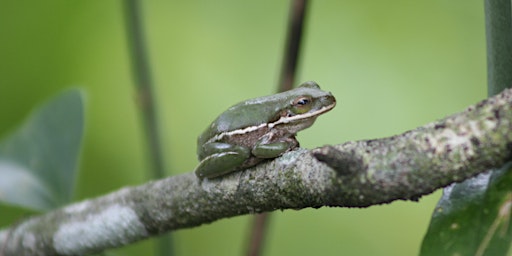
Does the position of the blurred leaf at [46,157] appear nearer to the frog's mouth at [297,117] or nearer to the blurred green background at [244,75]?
the blurred green background at [244,75]

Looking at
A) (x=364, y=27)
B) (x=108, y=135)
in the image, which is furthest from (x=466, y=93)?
(x=108, y=135)

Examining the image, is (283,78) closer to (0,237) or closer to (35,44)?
(0,237)

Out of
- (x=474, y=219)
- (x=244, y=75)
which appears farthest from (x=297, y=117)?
(x=244, y=75)

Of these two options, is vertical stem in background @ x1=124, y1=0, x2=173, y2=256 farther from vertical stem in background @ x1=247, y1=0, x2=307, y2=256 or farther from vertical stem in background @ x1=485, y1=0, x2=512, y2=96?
vertical stem in background @ x1=485, y1=0, x2=512, y2=96

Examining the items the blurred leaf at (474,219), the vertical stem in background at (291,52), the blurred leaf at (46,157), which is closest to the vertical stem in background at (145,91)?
the blurred leaf at (46,157)

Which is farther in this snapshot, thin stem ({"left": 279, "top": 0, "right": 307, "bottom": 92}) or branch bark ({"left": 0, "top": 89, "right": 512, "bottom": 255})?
thin stem ({"left": 279, "top": 0, "right": 307, "bottom": 92})

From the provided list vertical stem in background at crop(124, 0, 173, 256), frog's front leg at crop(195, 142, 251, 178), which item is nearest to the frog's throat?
frog's front leg at crop(195, 142, 251, 178)
